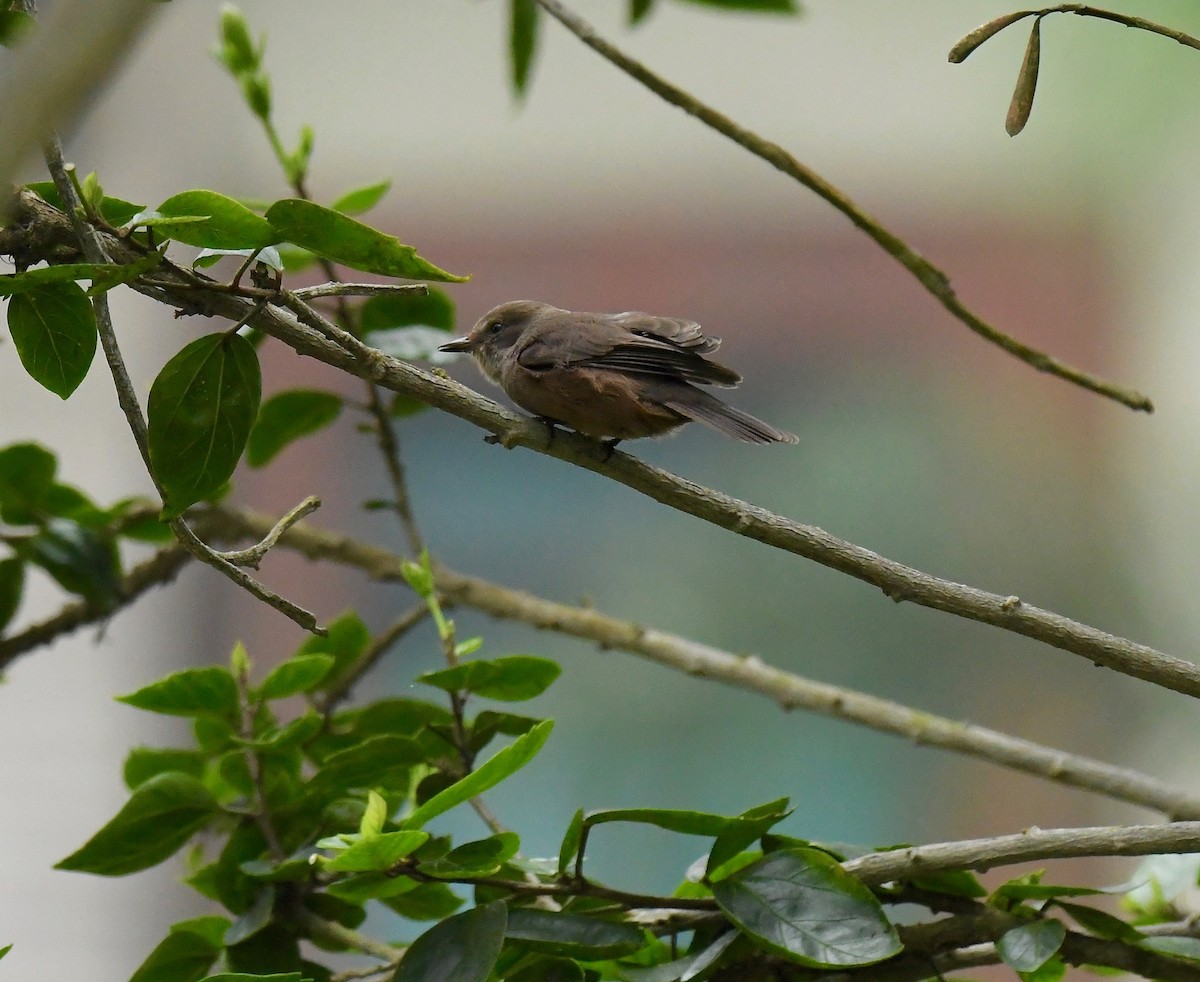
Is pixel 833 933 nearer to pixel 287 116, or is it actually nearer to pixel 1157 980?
pixel 1157 980

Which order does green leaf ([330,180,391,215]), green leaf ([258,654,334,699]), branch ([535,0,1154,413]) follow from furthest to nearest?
green leaf ([330,180,391,215]) < branch ([535,0,1154,413]) < green leaf ([258,654,334,699])

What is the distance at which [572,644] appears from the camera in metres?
2.53

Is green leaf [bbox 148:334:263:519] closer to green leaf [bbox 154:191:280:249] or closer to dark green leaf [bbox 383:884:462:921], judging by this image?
green leaf [bbox 154:191:280:249]

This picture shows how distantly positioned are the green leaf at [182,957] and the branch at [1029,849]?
0.34 meters

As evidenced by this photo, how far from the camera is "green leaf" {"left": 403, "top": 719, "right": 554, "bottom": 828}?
0.49m

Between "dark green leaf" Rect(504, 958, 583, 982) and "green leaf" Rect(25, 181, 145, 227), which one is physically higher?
"green leaf" Rect(25, 181, 145, 227)

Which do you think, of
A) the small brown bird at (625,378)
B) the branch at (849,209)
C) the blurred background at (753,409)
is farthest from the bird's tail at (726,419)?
the blurred background at (753,409)

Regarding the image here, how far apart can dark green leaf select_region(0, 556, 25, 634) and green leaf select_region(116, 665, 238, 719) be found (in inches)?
12.4

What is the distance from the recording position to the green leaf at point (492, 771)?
1.62 ft

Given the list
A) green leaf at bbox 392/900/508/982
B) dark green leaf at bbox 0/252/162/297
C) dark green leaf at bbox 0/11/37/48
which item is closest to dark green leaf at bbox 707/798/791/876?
green leaf at bbox 392/900/508/982

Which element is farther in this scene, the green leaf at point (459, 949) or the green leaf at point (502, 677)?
the green leaf at point (502, 677)

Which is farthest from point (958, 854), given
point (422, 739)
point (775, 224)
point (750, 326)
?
point (775, 224)

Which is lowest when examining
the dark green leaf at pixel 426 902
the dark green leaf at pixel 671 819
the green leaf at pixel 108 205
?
the dark green leaf at pixel 426 902

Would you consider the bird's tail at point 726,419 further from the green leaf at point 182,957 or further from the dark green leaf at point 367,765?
the green leaf at point 182,957
